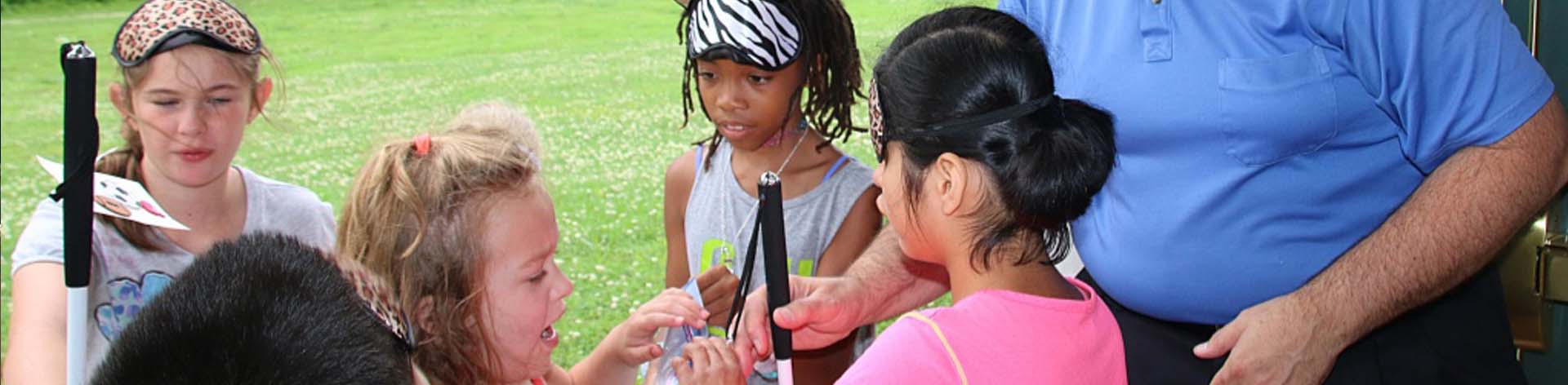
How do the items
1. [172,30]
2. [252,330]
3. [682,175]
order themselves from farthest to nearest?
[682,175], [172,30], [252,330]

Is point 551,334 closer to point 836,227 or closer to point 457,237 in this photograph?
point 457,237

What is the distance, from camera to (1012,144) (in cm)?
168

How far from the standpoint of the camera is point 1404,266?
186cm

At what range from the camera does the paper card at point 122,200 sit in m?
1.81

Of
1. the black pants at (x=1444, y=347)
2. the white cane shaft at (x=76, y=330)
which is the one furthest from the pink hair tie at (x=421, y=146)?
the black pants at (x=1444, y=347)

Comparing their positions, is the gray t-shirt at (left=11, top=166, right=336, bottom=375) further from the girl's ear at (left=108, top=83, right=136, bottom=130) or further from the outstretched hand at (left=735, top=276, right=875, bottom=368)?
the outstretched hand at (left=735, top=276, right=875, bottom=368)

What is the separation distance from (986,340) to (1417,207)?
2.27 feet

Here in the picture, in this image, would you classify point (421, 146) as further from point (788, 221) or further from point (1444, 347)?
point (1444, 347)

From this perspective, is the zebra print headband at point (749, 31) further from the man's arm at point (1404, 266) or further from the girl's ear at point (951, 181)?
the man's arm at point (1404, 266)

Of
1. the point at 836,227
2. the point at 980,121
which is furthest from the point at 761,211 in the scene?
the point at 836,227

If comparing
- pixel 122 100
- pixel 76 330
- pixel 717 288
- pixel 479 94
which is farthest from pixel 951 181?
pixel 479 94

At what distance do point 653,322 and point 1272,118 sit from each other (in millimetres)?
994

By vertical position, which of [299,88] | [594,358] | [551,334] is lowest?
[299,88]

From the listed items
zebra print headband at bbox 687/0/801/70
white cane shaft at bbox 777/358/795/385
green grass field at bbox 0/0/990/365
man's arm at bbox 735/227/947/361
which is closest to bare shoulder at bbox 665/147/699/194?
zebra print headband at bbox 687/0/801/70
